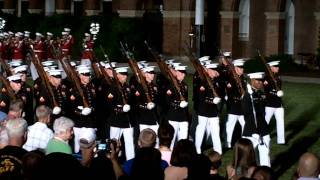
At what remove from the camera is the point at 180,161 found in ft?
24.3

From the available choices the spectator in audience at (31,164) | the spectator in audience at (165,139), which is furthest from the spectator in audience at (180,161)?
the spectator in audience at (31,164)

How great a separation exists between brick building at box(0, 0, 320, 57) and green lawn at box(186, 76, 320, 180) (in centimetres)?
680

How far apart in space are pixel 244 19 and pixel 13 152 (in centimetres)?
2728

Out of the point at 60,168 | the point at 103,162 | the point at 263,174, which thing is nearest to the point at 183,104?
the point at 263,174

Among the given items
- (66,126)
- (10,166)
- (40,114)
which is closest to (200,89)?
(40,114)

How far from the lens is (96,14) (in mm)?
36250

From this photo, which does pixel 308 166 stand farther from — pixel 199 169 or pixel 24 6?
pixel 24 6

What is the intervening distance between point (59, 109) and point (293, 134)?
5.67m

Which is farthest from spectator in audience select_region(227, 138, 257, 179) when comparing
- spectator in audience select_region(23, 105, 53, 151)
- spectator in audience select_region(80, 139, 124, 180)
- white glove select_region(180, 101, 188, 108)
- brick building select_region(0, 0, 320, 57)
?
brick building select_region(0, 0, 320, 57)

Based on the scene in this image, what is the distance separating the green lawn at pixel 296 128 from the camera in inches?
529

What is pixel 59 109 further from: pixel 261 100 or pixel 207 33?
pixel 207 33

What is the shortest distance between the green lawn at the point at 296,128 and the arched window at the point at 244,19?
8.62m

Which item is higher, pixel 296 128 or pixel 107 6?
pixel 107 6

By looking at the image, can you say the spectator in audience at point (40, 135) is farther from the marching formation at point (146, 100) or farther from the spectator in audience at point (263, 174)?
the spectator in audience at point (263, 174)
